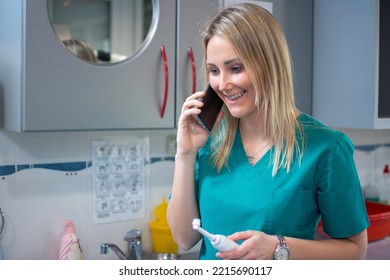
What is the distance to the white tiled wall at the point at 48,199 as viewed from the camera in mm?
1595

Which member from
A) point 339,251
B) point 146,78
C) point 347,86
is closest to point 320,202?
point 339,251

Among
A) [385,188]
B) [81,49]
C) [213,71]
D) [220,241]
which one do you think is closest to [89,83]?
[81,49]

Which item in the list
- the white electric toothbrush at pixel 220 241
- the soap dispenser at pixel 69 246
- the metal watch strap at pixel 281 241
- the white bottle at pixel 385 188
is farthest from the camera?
the white bottle at pixel 385 188

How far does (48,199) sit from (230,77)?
0.82 m

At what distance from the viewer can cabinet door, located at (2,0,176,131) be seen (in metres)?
1.31

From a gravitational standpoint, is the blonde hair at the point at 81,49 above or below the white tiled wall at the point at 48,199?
above

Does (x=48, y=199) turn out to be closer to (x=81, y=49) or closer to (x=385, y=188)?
(x=81, y=49)

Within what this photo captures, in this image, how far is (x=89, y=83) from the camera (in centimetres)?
140

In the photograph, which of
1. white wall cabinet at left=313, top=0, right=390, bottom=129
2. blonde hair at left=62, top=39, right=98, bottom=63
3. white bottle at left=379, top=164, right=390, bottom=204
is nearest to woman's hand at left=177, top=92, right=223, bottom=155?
blonde hair at left=62, top=39, right=98, bottom=63

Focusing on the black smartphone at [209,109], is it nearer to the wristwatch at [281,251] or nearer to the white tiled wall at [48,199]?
the wristwatch at [281,251]

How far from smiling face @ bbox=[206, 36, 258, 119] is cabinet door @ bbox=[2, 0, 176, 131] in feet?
1.12

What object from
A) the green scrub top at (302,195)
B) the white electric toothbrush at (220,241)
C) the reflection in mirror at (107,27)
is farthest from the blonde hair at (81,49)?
the white electric toothbrush at (220,241)

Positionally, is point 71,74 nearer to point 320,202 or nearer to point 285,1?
point 320,202
